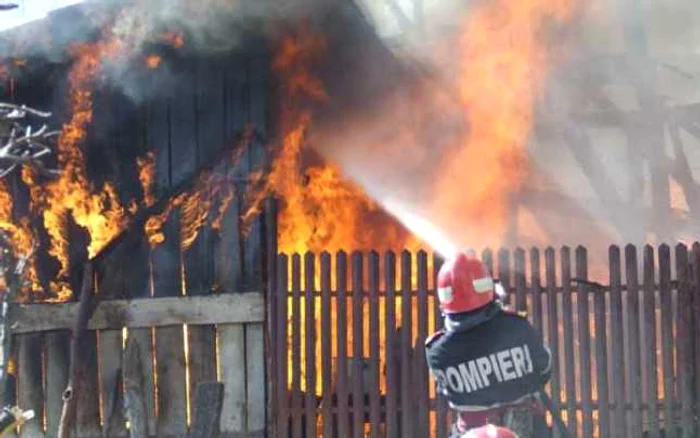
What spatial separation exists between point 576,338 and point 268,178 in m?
3.48

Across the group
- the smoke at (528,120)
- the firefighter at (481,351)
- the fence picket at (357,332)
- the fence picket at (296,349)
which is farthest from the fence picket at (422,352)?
the firefighter at (481,351)

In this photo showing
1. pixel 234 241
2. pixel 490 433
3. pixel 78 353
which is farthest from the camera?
pixel 234 241

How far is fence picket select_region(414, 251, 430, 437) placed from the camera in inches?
346

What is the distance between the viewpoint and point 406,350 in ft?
29.0

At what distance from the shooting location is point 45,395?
862 cm

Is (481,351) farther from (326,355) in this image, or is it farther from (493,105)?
(493,105)

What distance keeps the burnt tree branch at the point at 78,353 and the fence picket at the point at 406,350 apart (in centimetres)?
287

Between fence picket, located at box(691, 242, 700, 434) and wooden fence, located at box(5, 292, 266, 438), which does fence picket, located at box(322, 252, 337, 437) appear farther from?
fence picket, located at box(691, 242, 700, 434)

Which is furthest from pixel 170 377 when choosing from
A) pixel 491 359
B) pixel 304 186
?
pixel 491 359

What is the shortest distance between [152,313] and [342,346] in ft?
5.91

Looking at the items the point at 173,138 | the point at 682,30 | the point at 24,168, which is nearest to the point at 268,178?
the point at 173,138

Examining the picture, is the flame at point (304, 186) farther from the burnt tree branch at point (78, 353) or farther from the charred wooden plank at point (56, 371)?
the charred wooden plank at point (56, 371)

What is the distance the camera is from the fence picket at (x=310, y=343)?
8.77 metres

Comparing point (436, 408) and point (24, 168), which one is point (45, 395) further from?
point (436, 408)
